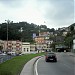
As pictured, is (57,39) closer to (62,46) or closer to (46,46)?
(46,46)

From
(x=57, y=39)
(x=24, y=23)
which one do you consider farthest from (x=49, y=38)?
(x=24, y=23)

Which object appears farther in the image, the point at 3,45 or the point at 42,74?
the point at 3,45

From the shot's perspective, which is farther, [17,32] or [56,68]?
[17,32]

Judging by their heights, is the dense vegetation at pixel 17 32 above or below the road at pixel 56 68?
above

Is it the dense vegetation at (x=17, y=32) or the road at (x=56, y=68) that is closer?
the road at (x=56, y=68)

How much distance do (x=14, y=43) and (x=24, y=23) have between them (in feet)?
252

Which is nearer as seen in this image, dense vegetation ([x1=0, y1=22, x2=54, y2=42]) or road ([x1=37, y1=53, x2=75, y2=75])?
road ([x1=37, y1=53, x2=75, y2=75])

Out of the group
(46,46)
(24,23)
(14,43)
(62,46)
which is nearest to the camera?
(14,43)

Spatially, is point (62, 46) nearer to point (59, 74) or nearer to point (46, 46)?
point (46, 46)

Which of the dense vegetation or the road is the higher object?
the dense vegetation

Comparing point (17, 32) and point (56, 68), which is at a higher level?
point (17, 32)

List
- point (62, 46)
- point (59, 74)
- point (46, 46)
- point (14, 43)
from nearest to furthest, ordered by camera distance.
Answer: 1. point (59, 74)
2. point (14, 43)
3. point (62, 46)
4. point (46, 46)

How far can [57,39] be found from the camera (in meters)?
193

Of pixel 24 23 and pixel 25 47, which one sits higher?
pixel 24 23
